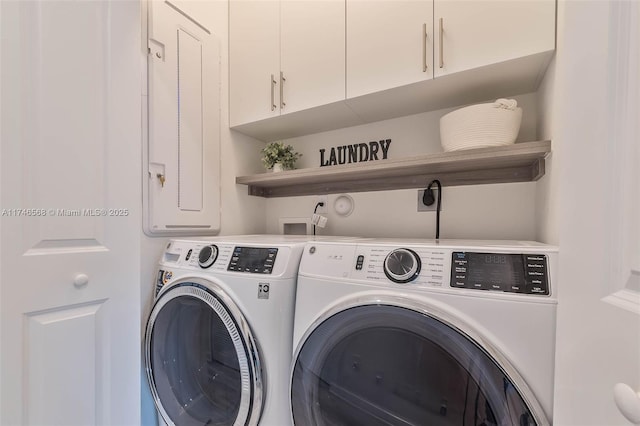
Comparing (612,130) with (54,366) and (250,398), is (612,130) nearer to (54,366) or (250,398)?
(250,398)

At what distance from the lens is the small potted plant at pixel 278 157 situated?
4.94ft

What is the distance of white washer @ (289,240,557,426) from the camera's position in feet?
1.84

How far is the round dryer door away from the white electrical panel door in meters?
0.40

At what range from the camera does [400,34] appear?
1043 mm

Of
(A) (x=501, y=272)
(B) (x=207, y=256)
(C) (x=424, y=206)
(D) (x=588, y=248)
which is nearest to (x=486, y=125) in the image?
(C) (x=424, y=206)

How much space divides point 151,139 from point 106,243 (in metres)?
0.48

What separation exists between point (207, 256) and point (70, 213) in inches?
16.9

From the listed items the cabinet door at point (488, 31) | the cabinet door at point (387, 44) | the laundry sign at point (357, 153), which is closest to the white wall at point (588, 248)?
the cabinet door at point (488, 31)

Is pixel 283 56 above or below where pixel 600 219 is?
above

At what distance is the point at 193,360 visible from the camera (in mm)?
1071

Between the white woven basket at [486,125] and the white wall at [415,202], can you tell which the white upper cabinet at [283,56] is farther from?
the white woven basket at [486,125]

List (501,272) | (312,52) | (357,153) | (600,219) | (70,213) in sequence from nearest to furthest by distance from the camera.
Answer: (600,219) < (501,272) < (70,213) < (312,52) < (357,153)

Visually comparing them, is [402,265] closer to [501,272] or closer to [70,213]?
[501,272]

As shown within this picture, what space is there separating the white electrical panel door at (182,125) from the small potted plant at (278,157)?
0.88 ft
